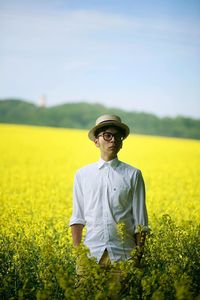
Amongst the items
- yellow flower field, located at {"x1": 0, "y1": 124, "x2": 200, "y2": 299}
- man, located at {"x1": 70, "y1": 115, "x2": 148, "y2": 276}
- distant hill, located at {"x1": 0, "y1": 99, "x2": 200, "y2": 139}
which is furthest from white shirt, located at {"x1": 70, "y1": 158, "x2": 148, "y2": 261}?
distant hill, located at {"x1": 0, "y1": 99, "x2": 200, "y2": 139}

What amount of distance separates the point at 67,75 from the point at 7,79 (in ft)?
3.49

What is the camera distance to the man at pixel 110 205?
285 centimetres

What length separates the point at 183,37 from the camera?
7660 mm

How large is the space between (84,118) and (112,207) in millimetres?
12615

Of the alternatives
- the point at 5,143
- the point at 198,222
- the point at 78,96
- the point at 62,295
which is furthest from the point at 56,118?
the point at 62,295

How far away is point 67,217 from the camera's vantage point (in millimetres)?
5227

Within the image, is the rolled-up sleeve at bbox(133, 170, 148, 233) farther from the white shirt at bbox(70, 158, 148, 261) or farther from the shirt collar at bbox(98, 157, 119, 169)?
the shirt collar at bbox(98, 157, 119, 169)

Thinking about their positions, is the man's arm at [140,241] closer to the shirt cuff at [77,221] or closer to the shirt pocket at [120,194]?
the shirt pocket at [120,194]

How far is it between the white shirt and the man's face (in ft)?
0.12

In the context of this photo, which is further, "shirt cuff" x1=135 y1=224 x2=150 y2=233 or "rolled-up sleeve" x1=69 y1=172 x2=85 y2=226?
"rolled-up sleeve" x1=69 y1=172 x2=85 y2=226

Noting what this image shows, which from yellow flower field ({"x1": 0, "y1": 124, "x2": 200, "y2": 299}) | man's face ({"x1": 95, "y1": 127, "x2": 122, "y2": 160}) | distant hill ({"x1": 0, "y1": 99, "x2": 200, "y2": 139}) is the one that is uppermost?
distant hill ({"x1": 0, "y1": 99, "x2": 200, "y2": 139})

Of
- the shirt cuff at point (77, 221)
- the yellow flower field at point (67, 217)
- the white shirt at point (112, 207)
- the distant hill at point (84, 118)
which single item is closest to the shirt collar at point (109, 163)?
the white shirt at point (112, 207)

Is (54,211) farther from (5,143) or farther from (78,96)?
(5,143)

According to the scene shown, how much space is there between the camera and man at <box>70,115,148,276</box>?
9.34 ft
